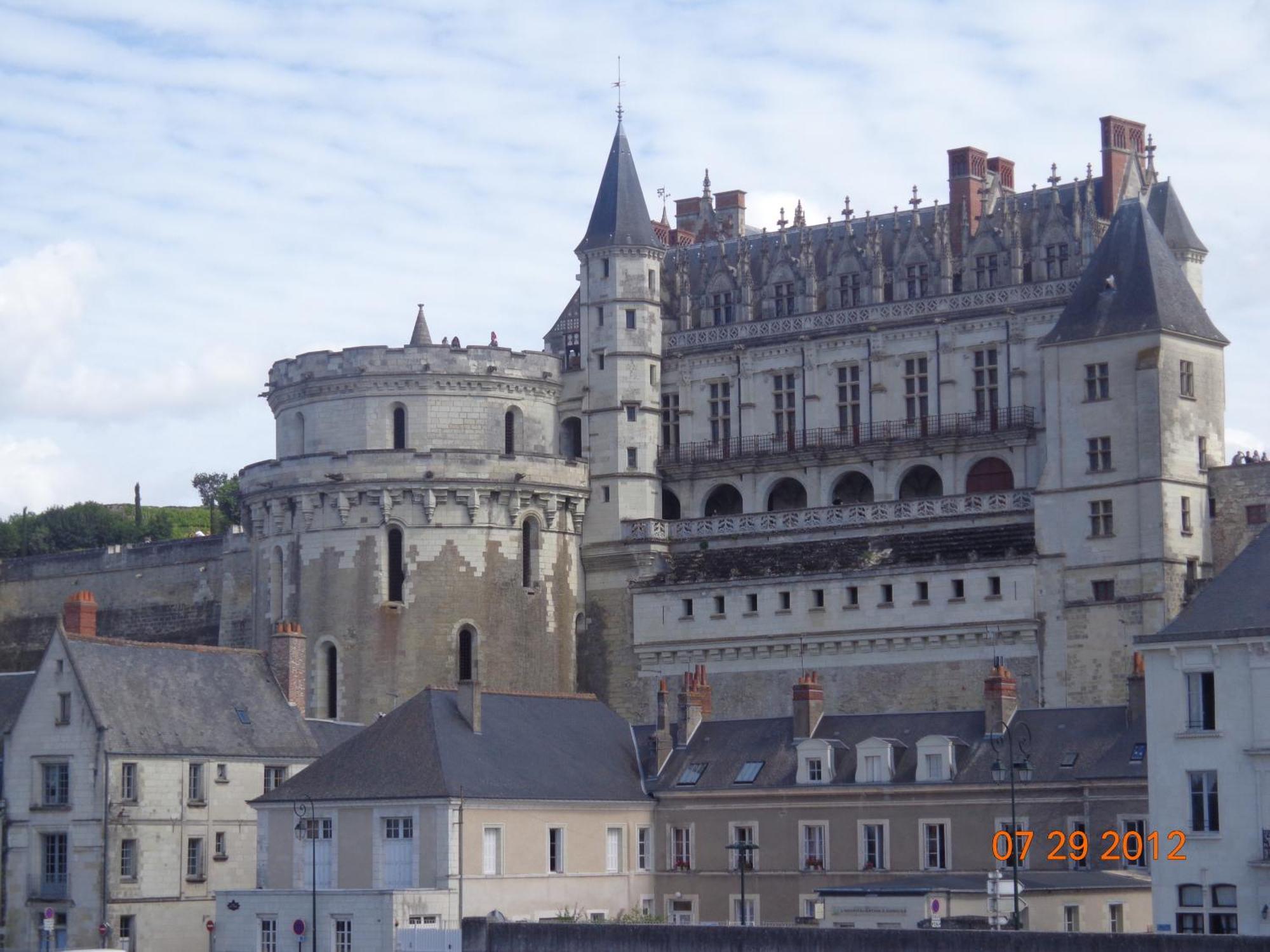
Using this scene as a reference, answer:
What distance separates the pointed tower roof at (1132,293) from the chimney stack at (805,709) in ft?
40.1

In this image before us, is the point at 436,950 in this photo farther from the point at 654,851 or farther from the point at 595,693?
the point at 595,693

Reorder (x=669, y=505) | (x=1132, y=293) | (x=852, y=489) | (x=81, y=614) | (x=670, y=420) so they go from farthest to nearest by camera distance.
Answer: (x=669, y=505), (x=670, y=420), (x=852, y=489), (x=1132, y=293), (x=81, y=614)

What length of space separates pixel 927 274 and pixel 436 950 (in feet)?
89.6

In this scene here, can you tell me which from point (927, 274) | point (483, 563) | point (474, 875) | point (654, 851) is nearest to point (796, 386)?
point (927, 274)

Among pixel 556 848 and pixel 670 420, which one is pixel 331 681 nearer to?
pixel 670 420

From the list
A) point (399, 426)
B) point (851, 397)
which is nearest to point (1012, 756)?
point (851, 397)

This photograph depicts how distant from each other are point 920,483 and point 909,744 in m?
17.4

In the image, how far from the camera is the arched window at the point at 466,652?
63.4 meters

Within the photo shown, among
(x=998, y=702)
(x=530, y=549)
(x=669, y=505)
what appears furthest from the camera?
(x=669, y=505)

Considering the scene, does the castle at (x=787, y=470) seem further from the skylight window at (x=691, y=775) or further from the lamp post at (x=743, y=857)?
the lamp post at (x=743, y=857)

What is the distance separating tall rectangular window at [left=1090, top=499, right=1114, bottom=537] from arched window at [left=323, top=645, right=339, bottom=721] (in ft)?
62.8

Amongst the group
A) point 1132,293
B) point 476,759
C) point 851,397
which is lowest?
point 476,759

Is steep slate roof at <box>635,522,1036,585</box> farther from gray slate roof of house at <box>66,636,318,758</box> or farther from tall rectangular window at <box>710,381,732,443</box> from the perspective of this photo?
gray slate roof of house at <box>66,636,318,758</box>

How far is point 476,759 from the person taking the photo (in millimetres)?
47375
